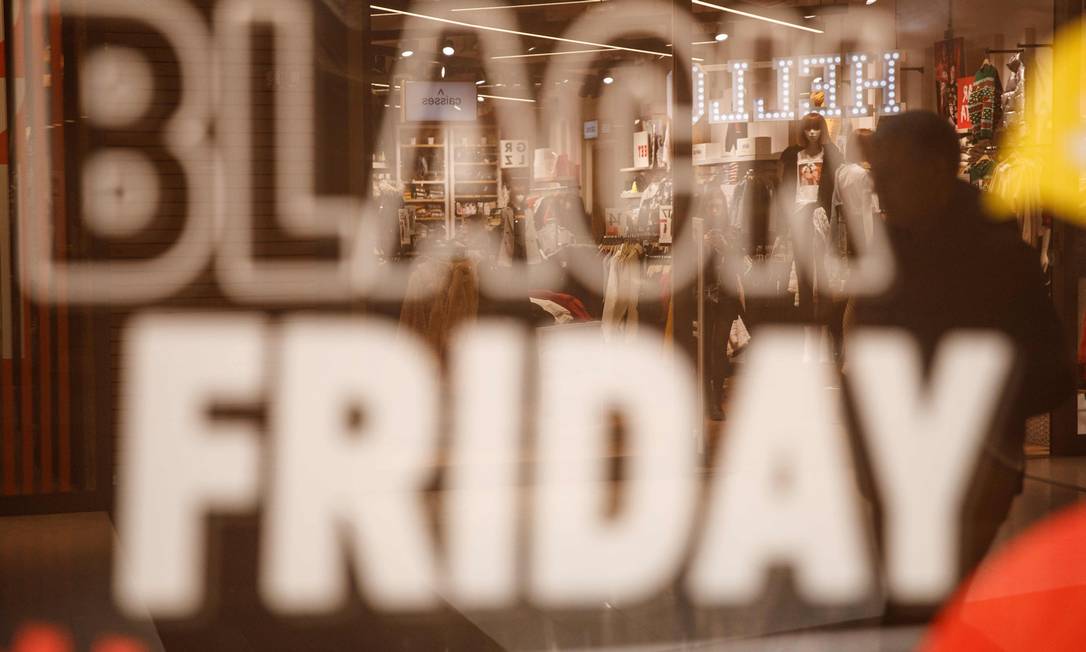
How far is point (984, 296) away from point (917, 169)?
0.33 metres

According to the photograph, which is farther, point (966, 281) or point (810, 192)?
point (810, 192)

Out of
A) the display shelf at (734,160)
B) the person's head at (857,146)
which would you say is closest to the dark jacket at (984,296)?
the person's head at (857,146)

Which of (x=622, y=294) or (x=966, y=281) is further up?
(x=966, y=281)

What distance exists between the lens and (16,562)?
4707mm

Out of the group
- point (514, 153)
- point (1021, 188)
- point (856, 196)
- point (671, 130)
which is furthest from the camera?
point (514, 153)

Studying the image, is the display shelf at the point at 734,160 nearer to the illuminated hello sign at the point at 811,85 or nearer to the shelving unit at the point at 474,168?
the illuminated hello sign at the point at 811,85

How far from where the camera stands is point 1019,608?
403 cm

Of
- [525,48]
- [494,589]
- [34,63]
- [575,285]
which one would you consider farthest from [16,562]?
[525,48]

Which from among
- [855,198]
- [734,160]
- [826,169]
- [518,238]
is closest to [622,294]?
[518,238]

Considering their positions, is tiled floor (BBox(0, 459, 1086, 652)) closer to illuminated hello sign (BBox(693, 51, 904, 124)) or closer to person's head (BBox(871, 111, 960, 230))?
person's head (BBox(871, 111, 960, 230))

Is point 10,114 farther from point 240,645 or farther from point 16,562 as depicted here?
point 240,645

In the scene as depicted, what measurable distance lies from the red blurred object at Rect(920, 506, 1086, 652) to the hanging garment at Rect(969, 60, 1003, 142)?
8.74 ft

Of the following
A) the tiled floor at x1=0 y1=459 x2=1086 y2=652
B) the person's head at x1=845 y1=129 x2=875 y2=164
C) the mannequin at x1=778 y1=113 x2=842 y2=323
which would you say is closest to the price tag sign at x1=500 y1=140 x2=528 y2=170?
the mannequin at x1=778 y1=113 x2=842 y2=323

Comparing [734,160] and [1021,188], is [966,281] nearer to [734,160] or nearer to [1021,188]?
[1021,188]
